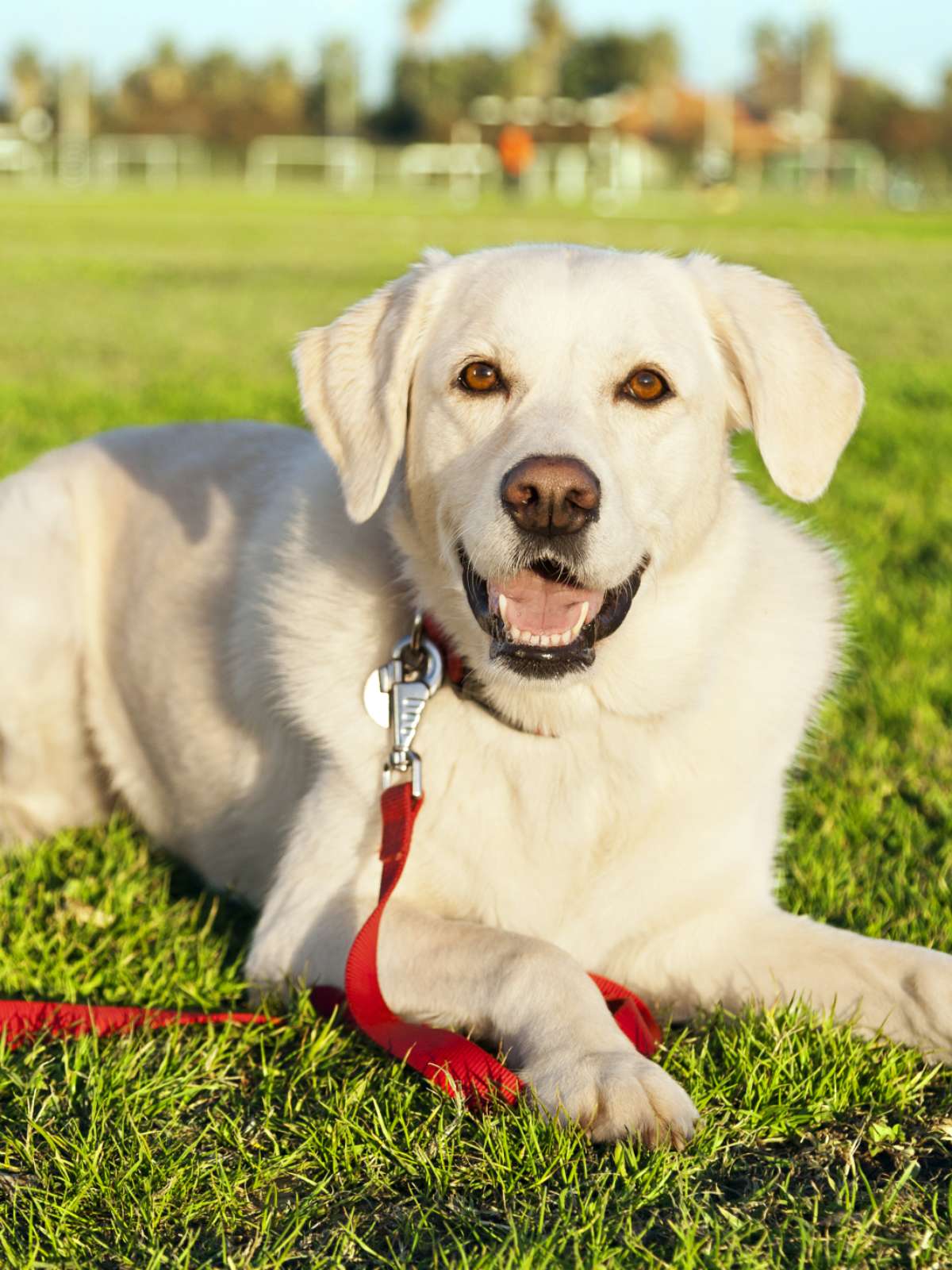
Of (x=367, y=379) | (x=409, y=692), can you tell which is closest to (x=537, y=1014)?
(x=409, y=692)

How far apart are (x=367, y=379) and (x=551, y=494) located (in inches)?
27.5

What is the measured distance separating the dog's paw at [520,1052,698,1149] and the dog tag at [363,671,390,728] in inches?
38.7

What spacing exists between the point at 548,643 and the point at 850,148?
90.8m

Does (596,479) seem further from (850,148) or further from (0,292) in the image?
(850,148)

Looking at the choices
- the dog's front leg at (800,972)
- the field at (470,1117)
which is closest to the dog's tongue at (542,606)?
the dog's front leg at (800,972)

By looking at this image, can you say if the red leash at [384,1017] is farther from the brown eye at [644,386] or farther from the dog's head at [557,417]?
the brown eye at [644,386]

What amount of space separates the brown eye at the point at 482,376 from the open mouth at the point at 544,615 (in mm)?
363

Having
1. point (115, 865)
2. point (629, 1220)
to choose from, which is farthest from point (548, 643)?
point (115, 865)

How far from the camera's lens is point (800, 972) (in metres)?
3.15

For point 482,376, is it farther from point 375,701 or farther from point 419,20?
point 419,20

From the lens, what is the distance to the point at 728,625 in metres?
3.43

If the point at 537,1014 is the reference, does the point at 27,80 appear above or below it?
above

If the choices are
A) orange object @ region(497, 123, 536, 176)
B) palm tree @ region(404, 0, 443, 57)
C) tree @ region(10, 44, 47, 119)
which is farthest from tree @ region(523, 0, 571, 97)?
tree @ region(10, 44, 47, 119)

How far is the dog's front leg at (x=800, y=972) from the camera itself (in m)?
2.99
